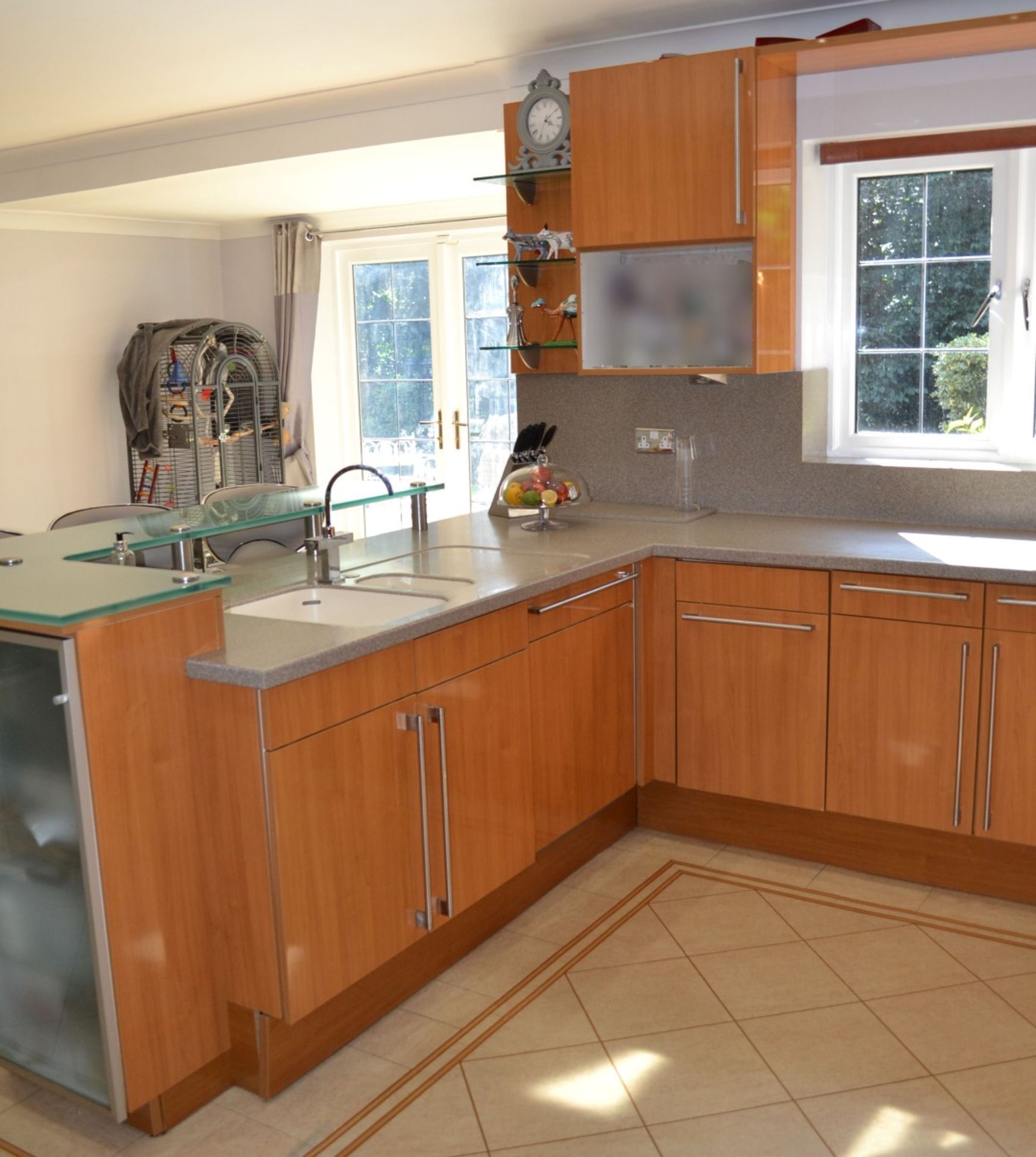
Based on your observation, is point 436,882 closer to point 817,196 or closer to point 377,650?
point 377,650

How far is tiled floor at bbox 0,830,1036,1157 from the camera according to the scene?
2.20m

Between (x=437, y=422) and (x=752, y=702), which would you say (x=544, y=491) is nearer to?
(x=752, y=702)

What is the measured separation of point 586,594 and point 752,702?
1.94 feet

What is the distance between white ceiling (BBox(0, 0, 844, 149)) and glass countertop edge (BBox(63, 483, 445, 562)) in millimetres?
1462

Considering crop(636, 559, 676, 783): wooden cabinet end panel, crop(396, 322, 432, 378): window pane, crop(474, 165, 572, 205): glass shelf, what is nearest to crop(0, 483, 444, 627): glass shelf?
crop(636, 559, 676, 783): wooden cabinet end panel

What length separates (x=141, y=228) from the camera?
7.29 metres

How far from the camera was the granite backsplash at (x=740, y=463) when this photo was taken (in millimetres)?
3521

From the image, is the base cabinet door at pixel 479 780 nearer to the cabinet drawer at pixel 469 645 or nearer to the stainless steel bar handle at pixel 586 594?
the cabinet drawer at pixel 469 645

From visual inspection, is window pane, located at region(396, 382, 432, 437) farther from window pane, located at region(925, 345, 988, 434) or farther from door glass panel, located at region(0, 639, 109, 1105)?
door glass panel, located at region(0, 639, 109, 1105)

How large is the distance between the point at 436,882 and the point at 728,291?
193 centimetres

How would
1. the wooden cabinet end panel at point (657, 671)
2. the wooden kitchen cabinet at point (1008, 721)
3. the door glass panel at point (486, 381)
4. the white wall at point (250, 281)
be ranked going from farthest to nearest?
the white wall at point (250, 281) < the door glass panel at point (486, 381) < the wooden cabinet end panel at point (657, 671) < the wooden kitchen cabinet at point (1008, 721)

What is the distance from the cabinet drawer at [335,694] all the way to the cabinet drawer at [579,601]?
1.78 ft

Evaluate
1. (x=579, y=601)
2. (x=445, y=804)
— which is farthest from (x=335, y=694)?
(x=579, y=601)

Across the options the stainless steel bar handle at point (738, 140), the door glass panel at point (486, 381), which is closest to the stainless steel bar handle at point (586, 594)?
the stainless steel bar handle at point (738, 140)
